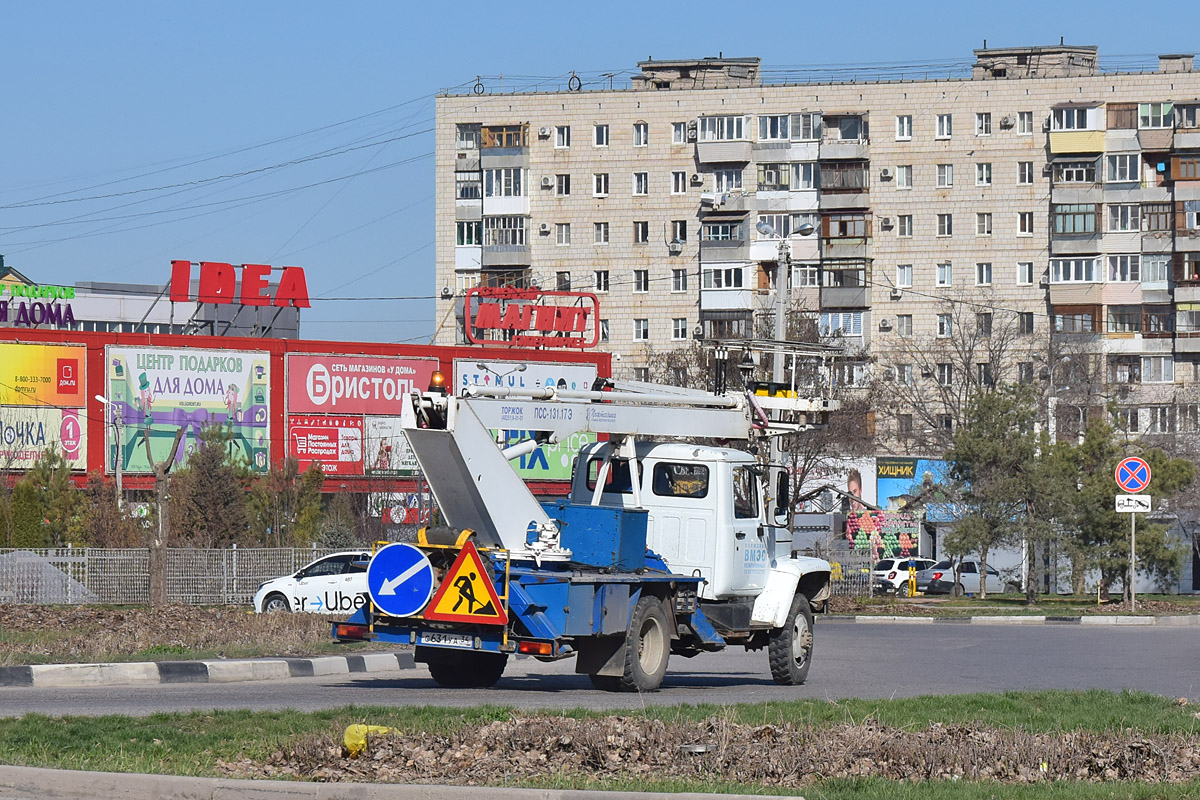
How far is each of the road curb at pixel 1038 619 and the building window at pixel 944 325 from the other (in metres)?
49.2

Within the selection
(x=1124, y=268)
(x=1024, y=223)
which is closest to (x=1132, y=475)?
(x=1124, y=268)

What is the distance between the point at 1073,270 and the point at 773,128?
1707 cm

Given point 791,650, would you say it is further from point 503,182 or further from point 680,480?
point 503,182

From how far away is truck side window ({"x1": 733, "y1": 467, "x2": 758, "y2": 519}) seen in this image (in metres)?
16.4

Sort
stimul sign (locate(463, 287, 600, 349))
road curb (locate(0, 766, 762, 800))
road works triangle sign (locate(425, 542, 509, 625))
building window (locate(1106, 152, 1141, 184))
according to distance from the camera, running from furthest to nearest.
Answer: building window (locate(1106, 152, 1141, 184)) → stimul sign (locate(463, 287, 600, 349)) → road works triangle sign (locate(425, 542, 509, 625)) → road curb (locate(0, 766, 762, 800))

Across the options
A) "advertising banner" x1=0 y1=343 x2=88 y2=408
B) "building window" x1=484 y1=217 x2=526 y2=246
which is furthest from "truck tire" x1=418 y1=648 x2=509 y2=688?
"building window" x1=484 y1=217 x2=526 y2=246

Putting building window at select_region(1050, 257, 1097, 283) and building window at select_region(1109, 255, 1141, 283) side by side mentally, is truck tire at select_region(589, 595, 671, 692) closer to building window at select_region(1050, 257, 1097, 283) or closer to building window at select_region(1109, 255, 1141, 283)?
building window at select_region(1050, 257, 1097, 283)

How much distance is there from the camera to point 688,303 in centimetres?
8312

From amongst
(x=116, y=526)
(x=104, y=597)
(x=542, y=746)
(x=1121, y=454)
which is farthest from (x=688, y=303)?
(x=542, y=746)

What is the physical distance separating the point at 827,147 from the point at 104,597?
2241 inches

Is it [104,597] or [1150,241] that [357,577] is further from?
[1150,241]

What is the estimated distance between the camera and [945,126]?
8100 centimetres

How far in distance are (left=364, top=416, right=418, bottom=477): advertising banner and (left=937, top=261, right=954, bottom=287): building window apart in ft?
112

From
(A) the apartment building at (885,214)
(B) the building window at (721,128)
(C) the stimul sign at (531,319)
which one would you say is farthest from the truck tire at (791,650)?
(B) the building window at (721,128)
